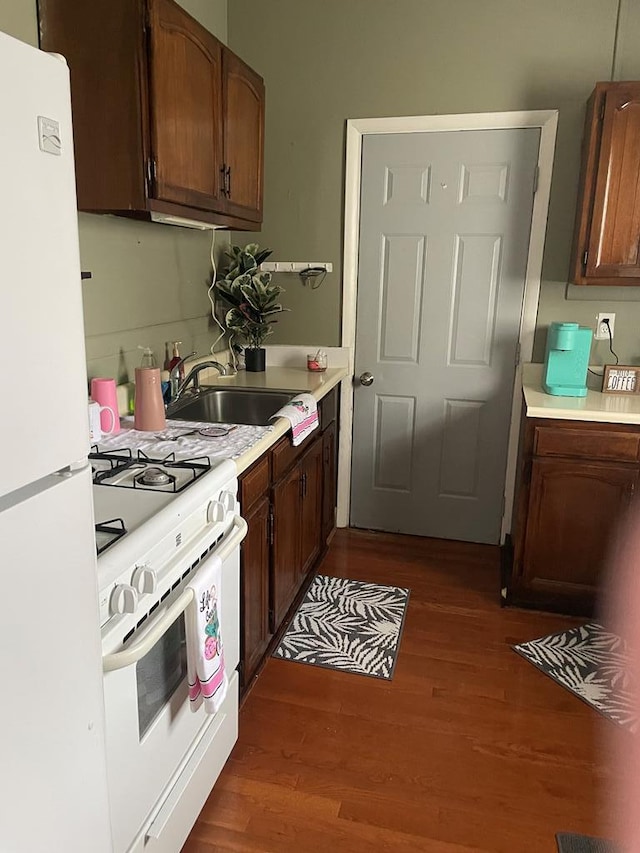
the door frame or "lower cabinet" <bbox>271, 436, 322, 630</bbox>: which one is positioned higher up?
the door frame

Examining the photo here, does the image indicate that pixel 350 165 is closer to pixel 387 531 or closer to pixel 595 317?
pixel 595 317

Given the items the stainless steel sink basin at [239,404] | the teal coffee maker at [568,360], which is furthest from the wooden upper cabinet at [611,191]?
the stainless steel sink basin at [239,404]

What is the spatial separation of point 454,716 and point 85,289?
75.3 inches

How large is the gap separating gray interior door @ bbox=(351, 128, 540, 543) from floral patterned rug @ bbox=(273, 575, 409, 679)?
69 cm

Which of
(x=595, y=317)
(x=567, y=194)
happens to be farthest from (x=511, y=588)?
(x=567, y=194)

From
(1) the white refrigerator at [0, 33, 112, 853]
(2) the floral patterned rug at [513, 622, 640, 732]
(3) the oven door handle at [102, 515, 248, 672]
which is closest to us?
(1) the white refrigerator at [0, 33, 112, 853]

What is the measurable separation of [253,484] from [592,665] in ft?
4.96

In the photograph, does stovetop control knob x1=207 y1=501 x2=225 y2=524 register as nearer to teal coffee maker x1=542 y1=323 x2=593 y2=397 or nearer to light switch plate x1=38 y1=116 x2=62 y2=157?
light switch plate x1=38 y1=116 x2=62 y2=157

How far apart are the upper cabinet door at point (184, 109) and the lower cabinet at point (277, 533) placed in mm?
920

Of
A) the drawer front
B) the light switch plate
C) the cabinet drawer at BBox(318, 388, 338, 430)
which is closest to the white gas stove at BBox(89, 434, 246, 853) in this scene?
the drawer front

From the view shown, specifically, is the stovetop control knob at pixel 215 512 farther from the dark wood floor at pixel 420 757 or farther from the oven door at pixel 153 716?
the dark wood floor at pixel 420 757

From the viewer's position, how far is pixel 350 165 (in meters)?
3.20

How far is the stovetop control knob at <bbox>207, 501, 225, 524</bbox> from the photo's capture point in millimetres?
1597

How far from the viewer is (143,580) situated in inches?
47.5
